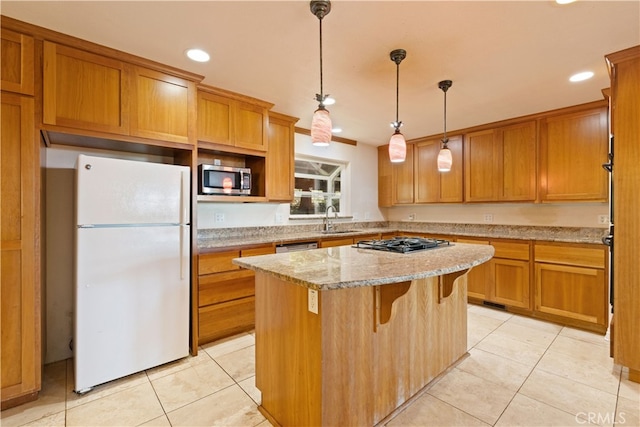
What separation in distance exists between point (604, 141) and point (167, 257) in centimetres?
431

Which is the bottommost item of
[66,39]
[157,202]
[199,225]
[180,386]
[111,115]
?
[180,386]

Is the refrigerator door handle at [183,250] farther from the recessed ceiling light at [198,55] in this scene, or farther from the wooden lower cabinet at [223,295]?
the recessed ceiling light at [198,55]

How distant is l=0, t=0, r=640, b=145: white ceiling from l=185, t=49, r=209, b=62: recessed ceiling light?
0.18ft

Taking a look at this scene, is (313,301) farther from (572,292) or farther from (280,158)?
(572,292)

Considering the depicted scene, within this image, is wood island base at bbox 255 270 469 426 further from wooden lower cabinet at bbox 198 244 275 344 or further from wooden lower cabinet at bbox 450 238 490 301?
wooden lower cabinet at bbox 450 238 490 301

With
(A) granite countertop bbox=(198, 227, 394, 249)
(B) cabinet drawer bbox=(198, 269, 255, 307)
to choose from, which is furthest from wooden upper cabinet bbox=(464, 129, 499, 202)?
(B) cabinet drawer bbox=(198, 269, 255, 307)

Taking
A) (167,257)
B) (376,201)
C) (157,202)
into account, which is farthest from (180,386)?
(376,201)

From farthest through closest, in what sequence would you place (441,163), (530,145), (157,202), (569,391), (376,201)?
(376,201)
(530,145)
(441,163)
(157,202)
(569,391)

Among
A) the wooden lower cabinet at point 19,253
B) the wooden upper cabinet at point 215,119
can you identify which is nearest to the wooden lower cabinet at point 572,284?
the wooden upper cabinet at point 215,119

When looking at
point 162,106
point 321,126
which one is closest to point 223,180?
point 162,106

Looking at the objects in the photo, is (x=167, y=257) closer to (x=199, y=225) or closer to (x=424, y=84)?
(x=199, y=225)

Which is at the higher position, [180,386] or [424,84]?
[424,84]

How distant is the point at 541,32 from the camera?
1.86 m

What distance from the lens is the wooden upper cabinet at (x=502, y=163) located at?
11.5 feet
